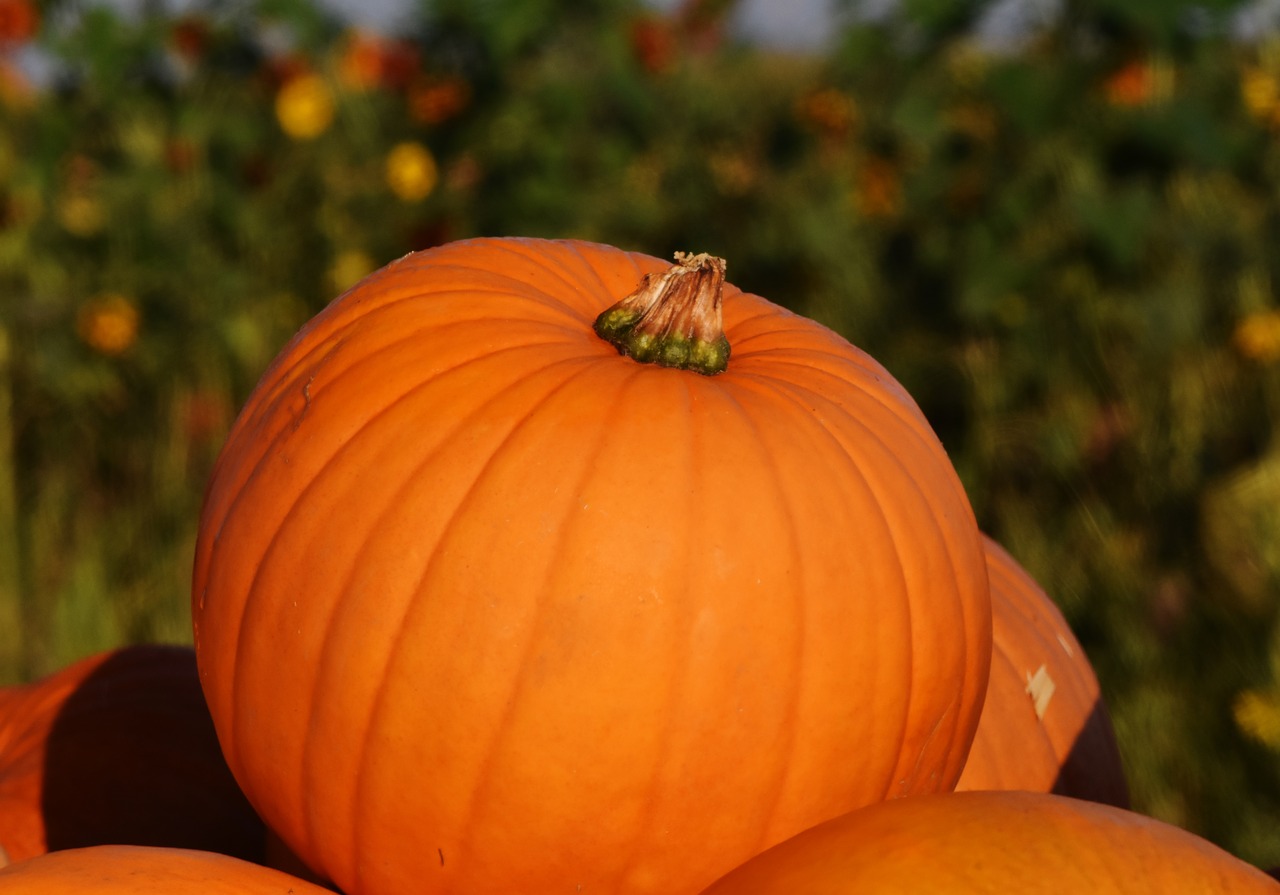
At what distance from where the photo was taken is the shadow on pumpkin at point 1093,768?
165 cm

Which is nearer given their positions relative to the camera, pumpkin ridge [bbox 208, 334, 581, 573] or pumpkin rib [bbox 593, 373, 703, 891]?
pumpkin rib [bbox 593, 373, 703, 891]

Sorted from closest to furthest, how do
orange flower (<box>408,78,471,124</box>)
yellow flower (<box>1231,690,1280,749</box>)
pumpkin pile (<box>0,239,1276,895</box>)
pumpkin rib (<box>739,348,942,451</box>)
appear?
pumpkin pile (<box>0,239,1276,895</box>) → pumpkin rib (<box>739,348,942,451</box>) → yellow flower (<box>1231,690,1280,749</box>) → orange flower (<box>408,78,471,124</box>)

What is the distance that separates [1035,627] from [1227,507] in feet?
5.42

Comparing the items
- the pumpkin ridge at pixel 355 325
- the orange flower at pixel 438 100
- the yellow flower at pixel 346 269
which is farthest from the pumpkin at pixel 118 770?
the orange flower at pixel 438 100

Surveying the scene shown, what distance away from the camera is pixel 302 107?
456cm

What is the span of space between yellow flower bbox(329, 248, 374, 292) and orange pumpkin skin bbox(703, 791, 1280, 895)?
350 cm

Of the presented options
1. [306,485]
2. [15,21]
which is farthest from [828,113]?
[306,485]

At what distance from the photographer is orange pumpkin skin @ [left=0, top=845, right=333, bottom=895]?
1.11 meters

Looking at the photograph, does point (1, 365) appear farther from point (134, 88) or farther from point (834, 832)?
point (834, 832)

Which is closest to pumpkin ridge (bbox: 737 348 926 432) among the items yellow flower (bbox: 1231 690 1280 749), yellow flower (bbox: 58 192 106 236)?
yellow flower (bbox: 1231 690 1280 749)

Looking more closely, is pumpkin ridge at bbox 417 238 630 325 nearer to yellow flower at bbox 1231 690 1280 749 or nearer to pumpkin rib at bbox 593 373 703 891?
pumpkin rib at bbox 593 373 703 891

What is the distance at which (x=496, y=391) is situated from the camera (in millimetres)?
1282

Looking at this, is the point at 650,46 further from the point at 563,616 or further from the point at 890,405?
the point at 563,616

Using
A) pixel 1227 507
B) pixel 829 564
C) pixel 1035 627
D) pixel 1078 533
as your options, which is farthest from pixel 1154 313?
pixel 829 564
